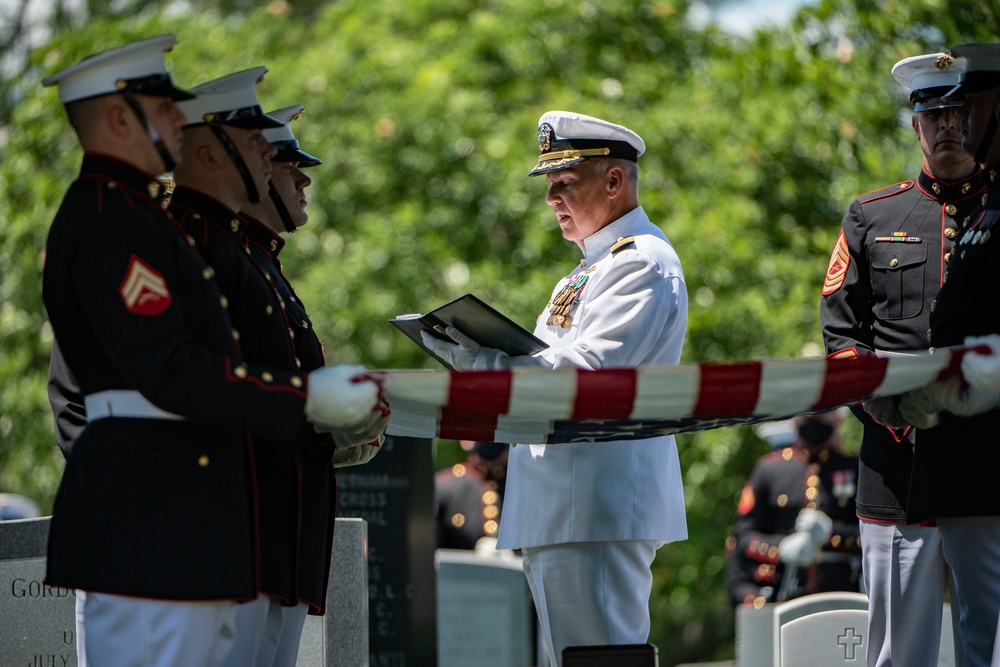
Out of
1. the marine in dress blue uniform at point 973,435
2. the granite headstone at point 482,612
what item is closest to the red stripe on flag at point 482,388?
the marine in dress blue uniform at point 973,435

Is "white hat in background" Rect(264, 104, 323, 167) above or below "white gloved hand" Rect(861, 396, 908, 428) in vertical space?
above

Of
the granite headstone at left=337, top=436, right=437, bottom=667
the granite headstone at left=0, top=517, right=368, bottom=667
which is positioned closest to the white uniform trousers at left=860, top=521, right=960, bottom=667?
the granite headstone at left=0, top=517, right=368, bottom=667

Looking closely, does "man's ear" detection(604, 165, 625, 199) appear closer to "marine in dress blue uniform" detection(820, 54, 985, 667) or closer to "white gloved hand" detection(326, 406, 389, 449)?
"marine in dress blue uniform" detection(820, 54, 985, 667)

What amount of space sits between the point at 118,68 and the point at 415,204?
932 cm

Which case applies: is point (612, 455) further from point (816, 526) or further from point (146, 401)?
point (816, 526)

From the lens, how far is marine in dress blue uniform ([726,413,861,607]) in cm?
891

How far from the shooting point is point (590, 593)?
4324 mm

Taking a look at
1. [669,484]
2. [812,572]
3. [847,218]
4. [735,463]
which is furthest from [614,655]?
[735,463]

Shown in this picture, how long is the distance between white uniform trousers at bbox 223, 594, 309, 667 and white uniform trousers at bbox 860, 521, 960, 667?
1.93 meters

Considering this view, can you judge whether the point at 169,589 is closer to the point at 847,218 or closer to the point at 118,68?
Result: the point at 118,68

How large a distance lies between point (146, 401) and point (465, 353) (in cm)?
131

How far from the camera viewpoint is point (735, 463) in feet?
38.2

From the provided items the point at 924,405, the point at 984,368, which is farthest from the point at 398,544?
the point at 984,368

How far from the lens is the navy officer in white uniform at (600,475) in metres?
4.31
